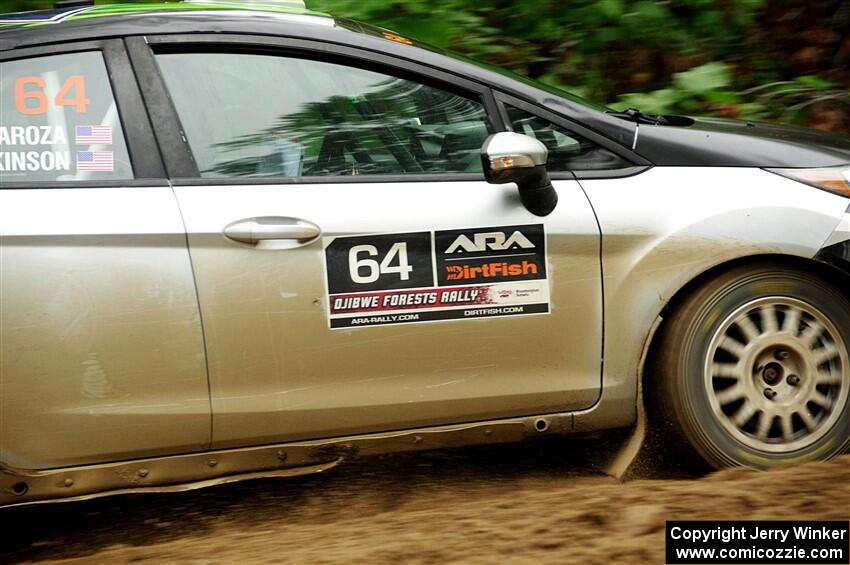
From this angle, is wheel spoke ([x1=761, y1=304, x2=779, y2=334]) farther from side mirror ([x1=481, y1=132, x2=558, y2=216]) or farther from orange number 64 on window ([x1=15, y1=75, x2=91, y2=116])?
orange number 64 on window ([x1=15, y1=75, x2=91, y2=116])

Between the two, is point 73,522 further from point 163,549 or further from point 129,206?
point 129,206

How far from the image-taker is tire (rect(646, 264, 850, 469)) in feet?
11.2

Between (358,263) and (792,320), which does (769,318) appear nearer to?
(792,320)

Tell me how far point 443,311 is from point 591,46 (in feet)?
12.0

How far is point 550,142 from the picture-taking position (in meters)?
3.49

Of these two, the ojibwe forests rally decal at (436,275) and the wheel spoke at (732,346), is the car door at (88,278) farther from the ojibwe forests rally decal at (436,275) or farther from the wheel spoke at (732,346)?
the wheel spoke at (732,346)

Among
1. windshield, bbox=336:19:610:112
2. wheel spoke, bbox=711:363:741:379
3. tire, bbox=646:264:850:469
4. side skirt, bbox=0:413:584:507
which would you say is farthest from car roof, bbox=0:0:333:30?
wheel spoke, bbox=711:363:741:379

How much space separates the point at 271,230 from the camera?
321 centimetres

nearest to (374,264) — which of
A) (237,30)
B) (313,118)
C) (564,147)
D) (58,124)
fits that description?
(313,118)

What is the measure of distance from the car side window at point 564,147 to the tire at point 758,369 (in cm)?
53

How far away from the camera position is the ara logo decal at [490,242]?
330 cm

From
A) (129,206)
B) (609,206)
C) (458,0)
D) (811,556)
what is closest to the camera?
(811,556)

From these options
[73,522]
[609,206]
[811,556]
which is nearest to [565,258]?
[609,206]

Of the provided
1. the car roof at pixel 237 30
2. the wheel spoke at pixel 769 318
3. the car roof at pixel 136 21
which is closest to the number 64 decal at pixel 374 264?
the car roof at pixel 237 30
